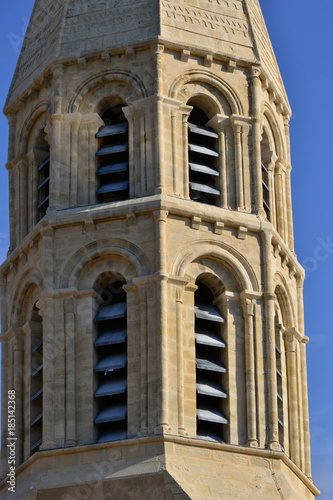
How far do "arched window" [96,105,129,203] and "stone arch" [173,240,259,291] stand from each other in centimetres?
261

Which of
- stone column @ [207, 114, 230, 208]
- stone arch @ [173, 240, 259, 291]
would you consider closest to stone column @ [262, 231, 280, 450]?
stone arch @ [173, 240, 259, 291]

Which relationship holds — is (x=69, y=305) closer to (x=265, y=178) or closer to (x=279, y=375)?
(x=279, y=375)

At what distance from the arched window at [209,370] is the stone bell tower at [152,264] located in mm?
48

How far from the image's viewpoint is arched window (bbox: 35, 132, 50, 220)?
56969mm

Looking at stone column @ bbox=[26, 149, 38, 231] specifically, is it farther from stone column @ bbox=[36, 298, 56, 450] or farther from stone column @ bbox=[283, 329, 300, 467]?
stone column @ bbox=[283, 329, 300, 467]

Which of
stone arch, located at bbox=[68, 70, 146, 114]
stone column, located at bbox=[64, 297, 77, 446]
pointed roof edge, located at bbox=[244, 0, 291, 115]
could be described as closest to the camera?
stone column, located at bbox=[64, 297, 77, 446]

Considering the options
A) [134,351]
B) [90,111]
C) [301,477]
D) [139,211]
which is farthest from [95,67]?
[301,477]

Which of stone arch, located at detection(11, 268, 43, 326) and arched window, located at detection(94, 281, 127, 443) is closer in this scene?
arched window, located at detection(94, 281, 127, 443)

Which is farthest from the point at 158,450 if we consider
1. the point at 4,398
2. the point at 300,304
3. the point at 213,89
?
the point at 213,89

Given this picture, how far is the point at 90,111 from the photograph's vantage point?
56500mm

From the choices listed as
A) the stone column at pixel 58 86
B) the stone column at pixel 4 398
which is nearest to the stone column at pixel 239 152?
the stone column at pixel 58 86

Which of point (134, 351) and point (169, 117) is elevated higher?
point (169, 117)

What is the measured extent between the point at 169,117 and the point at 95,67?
277cm

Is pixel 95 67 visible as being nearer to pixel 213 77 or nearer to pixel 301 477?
pixel 213 77
